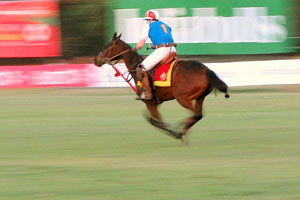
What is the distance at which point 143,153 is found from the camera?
10.6 metres

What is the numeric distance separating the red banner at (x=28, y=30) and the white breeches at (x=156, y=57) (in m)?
12.8

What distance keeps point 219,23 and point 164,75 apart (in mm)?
12480

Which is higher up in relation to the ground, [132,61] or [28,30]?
[132,61]

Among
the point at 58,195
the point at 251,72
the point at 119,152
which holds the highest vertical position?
the point at 58,195

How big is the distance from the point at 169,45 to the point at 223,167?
3.61m

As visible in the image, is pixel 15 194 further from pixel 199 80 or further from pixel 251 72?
pixel 251 72

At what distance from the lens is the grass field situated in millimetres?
7941

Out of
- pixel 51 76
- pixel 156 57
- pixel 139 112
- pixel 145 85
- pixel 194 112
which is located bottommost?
pixel 51 76

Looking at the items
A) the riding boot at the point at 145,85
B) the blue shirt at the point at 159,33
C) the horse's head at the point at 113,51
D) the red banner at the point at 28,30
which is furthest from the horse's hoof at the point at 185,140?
the red banner at the point at 28,30

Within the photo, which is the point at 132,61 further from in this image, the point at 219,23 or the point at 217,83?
the point at 219,23

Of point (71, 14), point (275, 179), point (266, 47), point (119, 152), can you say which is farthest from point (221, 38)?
point (275, 179)

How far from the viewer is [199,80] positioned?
11.6 metres

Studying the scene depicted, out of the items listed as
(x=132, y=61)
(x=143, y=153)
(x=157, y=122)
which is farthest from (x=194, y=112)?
(x=132, y=61)

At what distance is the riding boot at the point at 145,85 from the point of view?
40.1 ft
